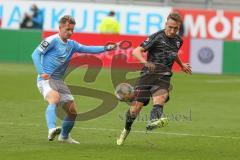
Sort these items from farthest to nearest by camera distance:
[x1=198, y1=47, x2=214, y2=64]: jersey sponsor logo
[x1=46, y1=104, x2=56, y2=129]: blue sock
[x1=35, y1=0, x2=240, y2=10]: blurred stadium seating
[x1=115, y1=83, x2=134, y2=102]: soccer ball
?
[x1=35, y1=0, x2=240, y2=10]: blurred stadium seating
[x1=198, y1=47, x2=214, y2=64]: jersey sponsor logo
[x1=115, y1=83, x2=134, y2=102]: soccer ball
[x1=46, y1=104, x2=56, y2=129]: blue sock

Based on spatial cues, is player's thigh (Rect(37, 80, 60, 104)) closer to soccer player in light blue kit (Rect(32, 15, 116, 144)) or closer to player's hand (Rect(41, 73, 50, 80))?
soccer player in light blue kit (Rect(32, 15, 116, 144))

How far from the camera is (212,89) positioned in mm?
25234

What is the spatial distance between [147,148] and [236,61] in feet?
63.5

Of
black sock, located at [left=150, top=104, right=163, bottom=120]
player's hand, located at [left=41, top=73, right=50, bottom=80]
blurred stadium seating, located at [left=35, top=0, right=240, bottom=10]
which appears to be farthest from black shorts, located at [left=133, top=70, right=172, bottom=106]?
blurred stadium seating, located at [left=35, top=0, right=240, bottom=10]

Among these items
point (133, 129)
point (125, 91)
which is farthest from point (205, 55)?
point (133, 129)

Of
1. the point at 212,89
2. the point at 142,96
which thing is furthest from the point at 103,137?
the point at 212,89

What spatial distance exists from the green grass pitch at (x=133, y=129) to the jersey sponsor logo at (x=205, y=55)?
5266 mm

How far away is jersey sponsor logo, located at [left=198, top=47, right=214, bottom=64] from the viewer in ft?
103

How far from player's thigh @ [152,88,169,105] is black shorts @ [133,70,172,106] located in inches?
1.9

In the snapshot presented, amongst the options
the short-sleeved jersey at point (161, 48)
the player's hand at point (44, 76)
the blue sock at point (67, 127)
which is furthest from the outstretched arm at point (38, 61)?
the short-sleeved jersey at point (161, 48)

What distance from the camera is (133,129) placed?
1562 centimetres

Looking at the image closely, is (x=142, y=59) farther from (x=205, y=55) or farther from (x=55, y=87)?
(x=205, y=55)

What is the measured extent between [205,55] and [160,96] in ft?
60.5

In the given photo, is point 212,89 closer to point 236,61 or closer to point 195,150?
point 236,61
